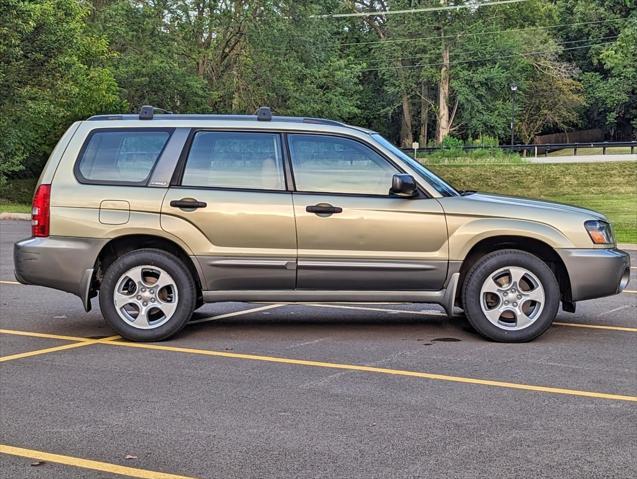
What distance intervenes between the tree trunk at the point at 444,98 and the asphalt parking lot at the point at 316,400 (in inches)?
2101

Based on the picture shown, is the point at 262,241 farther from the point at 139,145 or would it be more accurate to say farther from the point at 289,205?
the point at 139,145

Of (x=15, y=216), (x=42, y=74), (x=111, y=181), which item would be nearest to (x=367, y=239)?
(x=111, y=181)

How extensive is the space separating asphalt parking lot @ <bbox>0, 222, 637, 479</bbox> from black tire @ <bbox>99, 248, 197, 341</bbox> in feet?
0.49

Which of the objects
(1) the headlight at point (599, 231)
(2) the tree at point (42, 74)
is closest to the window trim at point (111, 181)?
(1) the headlight at point (599, 231)

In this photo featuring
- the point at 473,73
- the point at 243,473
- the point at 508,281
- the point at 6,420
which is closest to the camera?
the point at 243,473

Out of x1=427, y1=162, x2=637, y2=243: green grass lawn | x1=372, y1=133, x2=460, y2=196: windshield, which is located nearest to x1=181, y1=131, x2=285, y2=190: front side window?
x1=372, y1=133, x2=460, y2=196: windshield

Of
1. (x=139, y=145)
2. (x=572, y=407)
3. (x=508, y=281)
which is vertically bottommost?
(x=572, y=407)

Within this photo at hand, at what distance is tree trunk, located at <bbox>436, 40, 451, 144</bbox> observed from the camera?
6091cm

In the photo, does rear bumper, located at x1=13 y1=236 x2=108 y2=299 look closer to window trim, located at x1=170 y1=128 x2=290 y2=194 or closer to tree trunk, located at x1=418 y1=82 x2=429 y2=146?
window trim, located at x1=170 y1=128 x2=290 y2=194

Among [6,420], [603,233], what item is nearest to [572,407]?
[603,233]

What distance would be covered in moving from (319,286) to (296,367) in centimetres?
121

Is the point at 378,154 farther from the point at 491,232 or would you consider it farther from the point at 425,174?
the point at 491,232

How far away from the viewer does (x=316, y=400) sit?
5836 millimetres

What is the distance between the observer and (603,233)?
26.2ft
